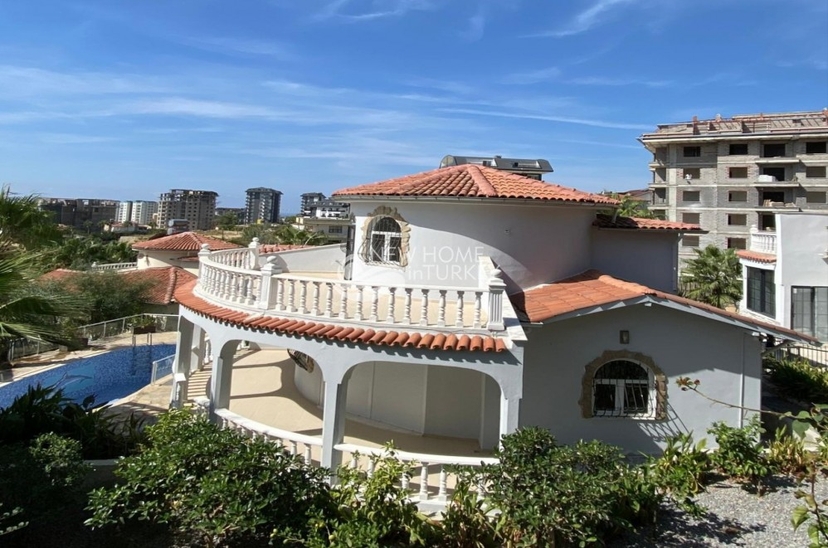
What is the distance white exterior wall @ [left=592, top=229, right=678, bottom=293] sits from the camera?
1655cm

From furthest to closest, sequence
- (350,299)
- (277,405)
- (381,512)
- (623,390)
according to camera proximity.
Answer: (277,405) → (350,299) → (623,390) → (381,512)

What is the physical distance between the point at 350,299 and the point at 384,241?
8.47 ft

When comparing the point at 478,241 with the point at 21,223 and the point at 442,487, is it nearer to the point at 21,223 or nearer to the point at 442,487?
the point at 442,487

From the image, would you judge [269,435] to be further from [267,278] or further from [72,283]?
[72,283]

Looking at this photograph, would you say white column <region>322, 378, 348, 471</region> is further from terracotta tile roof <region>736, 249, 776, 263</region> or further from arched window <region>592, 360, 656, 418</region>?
terracotta tile roof <region>736, 249, 776, 263</region>

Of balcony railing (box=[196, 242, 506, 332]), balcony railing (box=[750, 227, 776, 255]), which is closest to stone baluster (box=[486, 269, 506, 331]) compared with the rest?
balcony railing (box=[196, 242, 506, 332])

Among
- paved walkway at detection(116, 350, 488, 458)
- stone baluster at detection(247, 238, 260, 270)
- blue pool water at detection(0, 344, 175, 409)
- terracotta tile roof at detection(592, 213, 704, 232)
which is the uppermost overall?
terracotta tile roof at detection(592, 213, 704, 232)

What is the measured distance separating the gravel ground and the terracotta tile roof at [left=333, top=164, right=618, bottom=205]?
Answer: 7.62 metres

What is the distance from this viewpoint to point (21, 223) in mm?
12594

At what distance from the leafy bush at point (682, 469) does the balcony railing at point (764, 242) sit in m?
20.1

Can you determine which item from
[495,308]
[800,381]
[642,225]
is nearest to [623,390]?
[495,308]

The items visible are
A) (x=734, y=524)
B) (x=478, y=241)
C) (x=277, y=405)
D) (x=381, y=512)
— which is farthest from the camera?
(x=277, y=405)

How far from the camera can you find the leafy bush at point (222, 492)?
7.39m

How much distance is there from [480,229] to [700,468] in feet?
24.2
